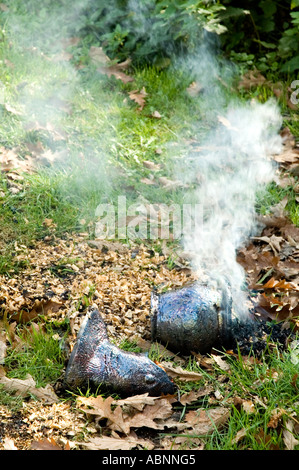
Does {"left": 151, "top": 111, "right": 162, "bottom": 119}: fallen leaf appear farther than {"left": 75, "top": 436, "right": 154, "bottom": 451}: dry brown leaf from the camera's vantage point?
A: Yes

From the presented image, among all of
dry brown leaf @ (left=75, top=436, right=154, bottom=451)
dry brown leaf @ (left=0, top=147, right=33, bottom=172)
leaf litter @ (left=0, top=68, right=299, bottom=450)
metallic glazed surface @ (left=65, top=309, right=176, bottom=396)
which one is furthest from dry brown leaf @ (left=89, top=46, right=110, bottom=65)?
dry brown leaf @ (left=75, top=436, right=154, bottom=451)

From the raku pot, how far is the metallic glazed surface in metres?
0.29

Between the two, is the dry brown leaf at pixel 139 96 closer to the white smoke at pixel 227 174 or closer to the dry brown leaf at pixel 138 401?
the white smoke at pixel 227 174

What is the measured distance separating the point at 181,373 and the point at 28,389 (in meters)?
0.87

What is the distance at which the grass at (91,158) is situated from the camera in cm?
279

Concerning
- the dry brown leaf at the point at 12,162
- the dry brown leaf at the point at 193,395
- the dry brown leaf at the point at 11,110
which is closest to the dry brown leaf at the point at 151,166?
the dry brown leaf at the point at 12,162

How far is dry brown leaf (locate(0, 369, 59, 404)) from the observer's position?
2.81 metres

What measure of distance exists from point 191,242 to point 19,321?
4.81 ft

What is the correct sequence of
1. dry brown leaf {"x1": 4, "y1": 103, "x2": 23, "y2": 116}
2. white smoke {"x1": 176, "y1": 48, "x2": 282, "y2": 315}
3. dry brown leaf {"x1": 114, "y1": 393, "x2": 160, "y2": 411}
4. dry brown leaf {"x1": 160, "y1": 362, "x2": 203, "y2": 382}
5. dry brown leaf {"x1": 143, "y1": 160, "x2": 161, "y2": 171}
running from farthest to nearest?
dry brown leaf {"x1": 4, "y1": 103, "x2": 23, "y2": 116} < dry brown leaf {"x1": 143, "y1": 160, "x2": 161, "y2": 171} < white smoke {"x1": 176, "y1": 48, "x2": 282, "y2": 315} < dry brown leaf {"x1": 160, "y1": 362, "x2": 203, "y2": 382} < dry brown leaf {"x1": 114, "y1": 393, "x2": 160, "y2": 411}

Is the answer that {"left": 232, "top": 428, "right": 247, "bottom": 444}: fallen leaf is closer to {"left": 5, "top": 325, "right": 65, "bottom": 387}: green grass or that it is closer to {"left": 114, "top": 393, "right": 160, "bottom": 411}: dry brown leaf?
{"left": 114, "top": 393, "right": 160, "bottom": 411}: dry brown leaf

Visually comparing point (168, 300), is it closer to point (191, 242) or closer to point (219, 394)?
point (219, 394)

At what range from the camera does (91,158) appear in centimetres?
481

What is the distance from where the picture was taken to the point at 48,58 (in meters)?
6.02
